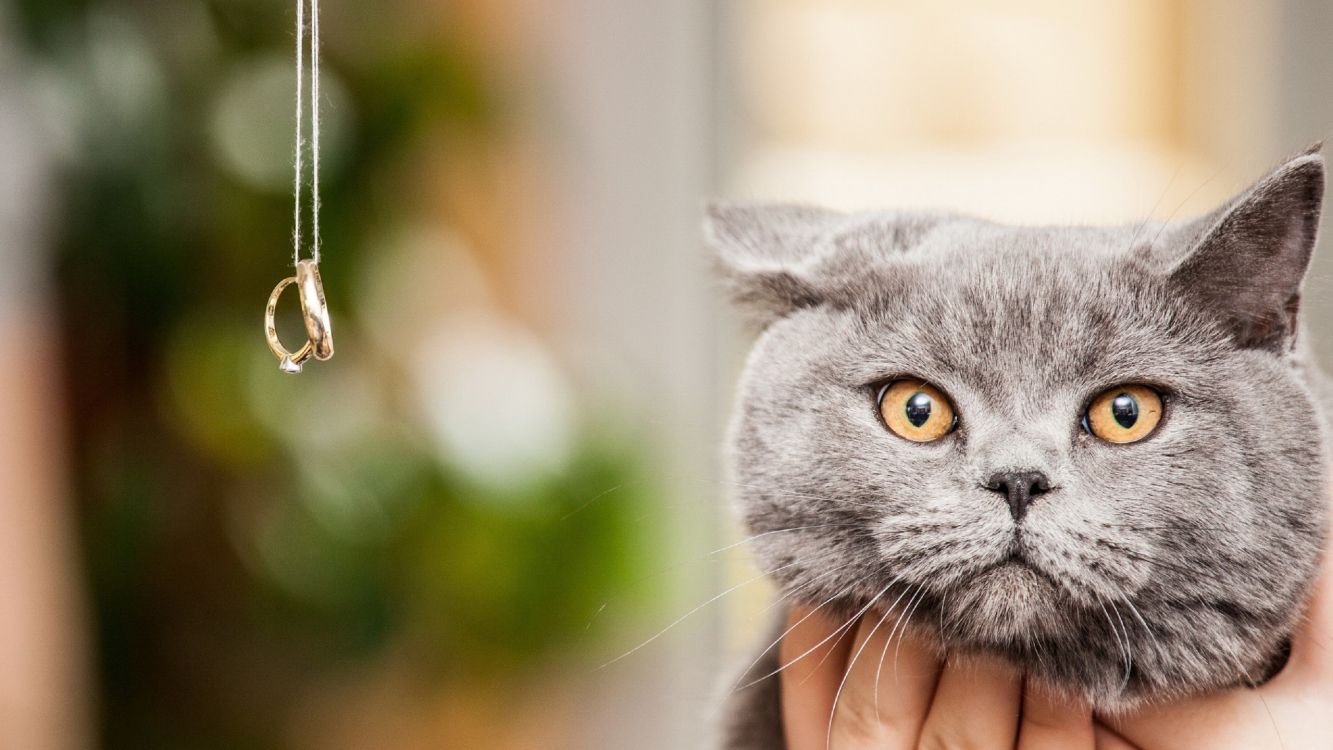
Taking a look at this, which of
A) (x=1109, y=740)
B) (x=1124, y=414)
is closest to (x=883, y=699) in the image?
(x=1109, y=740)

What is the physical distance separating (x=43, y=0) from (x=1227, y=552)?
4.11 ft

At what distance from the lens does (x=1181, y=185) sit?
1.72 meters

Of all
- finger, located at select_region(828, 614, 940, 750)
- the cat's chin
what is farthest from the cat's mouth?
finger, located at select_region(828, 614, 940, 750)

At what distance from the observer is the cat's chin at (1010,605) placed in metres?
0.51

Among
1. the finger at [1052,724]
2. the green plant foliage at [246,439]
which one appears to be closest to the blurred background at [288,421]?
the green plant foliage at [246,439]

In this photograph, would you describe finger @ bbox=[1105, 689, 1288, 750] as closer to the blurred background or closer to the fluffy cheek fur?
the fluffy cheek fur

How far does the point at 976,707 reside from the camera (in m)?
0.62

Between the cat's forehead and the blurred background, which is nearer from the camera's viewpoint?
the cat's forehead

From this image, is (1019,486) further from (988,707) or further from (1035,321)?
(988,707)

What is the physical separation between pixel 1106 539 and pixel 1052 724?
0.17 meters

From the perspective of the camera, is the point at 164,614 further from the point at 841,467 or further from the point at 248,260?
the point at 841,467

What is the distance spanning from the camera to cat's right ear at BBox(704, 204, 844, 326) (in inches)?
25.9

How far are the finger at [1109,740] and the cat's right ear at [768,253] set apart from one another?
33 cm

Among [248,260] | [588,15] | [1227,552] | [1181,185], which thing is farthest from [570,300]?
[1227,552]
